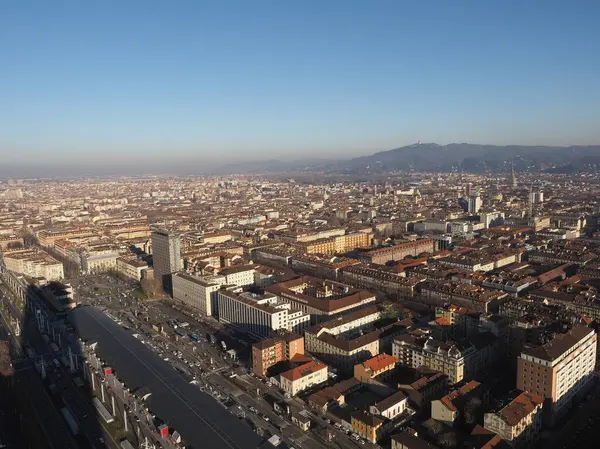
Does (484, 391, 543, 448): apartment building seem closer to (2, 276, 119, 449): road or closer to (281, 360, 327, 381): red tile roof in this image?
(281, 360, 327, 381): red tile roof

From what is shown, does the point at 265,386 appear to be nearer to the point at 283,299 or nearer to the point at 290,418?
the point at 290,418

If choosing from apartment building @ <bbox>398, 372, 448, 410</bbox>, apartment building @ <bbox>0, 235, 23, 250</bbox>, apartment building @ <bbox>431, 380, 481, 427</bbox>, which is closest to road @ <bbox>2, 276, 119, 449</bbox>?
apartment building @ <bbox>398, 372, 448, 410</bbox>

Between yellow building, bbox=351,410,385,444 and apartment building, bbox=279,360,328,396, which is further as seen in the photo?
apartment building, bbox=279,360,328,396

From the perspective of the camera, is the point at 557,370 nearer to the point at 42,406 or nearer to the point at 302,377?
the point at 302,377

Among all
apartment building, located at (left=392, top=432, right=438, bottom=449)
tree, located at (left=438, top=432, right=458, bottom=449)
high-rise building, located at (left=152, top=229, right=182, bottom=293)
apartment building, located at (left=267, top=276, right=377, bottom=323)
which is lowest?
tree, located at (left=438, top=432, right=458, bottom=449)

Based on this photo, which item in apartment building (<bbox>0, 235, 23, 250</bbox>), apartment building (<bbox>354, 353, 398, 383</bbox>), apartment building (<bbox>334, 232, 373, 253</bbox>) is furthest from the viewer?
apartment building (<bbox>0, 235, 23, 250</bbox>)

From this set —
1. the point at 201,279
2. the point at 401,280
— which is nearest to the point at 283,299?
the point at 201,279
